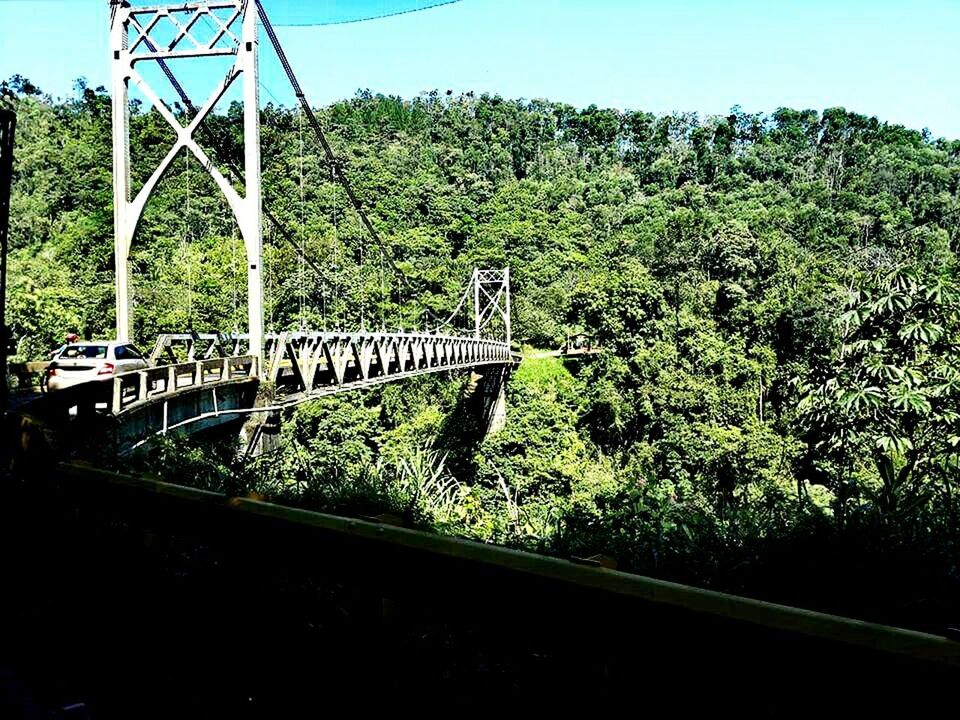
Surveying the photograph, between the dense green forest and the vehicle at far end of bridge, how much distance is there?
2002 millimetres

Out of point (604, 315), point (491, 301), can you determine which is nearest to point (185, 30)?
point (604, 315)

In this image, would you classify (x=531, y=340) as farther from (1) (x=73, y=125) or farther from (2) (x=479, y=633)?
(2) (x=479, y=633)

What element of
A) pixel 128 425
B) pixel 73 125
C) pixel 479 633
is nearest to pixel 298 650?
pixel 479 633

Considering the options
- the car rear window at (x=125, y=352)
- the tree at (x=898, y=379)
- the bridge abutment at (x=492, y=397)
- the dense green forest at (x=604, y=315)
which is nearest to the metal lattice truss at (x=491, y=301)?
the dense green forest at (x=604, y=315)

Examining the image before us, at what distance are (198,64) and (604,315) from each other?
22.8 metres

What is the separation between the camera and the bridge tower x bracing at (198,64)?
26.4 feet

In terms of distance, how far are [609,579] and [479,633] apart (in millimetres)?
600

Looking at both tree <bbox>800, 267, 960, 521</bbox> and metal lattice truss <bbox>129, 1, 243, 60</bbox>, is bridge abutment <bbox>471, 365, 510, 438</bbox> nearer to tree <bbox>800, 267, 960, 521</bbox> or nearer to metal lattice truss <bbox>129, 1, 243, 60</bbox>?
metal lattice truss <bbox>129, 1, 243, 60</bbox>

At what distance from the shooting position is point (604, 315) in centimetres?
3011

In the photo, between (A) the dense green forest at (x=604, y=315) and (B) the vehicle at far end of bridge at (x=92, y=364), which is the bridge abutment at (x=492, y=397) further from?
(B) the vehicle at far end of bridge at (x=92, y=364)

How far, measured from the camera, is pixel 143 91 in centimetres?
862

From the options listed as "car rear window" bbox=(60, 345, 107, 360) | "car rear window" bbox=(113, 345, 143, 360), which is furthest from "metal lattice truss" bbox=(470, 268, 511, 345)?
"car rear window" bbox=(113, 345, 143, 360)

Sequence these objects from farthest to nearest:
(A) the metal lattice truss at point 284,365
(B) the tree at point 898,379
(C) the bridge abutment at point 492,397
Answer: (C) the bridge abutment at point 492,397
(A) the metal lattice truss at point 284,365
(B) the tree at point 898,379

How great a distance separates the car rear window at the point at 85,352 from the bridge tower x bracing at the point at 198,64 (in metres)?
0.33
